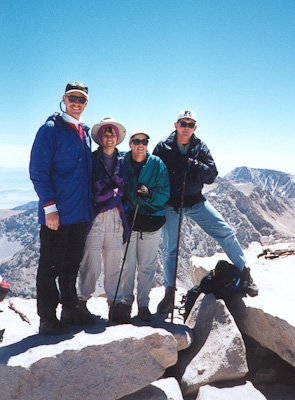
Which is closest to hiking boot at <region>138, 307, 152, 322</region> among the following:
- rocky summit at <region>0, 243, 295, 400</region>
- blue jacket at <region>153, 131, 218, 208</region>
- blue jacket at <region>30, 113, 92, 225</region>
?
rocky summit at <region>0, 243, 295, 400</region>

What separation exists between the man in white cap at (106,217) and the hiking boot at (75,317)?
0.23 ft

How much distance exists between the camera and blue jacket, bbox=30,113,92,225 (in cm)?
498

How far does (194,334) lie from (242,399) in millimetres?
1471

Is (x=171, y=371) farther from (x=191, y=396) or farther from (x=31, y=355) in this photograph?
(x=31, y=355)

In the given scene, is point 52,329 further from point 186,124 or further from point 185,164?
point 186,124

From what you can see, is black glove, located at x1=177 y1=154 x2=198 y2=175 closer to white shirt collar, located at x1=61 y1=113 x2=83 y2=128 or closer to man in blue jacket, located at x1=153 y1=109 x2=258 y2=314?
man in blue jacket, located at x1=153 y1=109 x2=258 y2=314

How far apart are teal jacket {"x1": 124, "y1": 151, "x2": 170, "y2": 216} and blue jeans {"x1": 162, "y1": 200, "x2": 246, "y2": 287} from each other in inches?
31.6

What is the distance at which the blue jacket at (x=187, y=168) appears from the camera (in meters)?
6.79

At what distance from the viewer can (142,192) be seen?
19.3 ft

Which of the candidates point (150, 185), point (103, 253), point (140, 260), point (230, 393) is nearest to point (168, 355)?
point (230, 393)

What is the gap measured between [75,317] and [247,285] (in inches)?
146

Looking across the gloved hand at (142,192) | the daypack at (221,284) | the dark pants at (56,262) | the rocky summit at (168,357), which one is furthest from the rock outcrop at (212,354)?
the gloved hand at (142,192)

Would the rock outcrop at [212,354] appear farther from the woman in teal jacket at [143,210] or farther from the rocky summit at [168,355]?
the woman in teal jacket at [143,210]

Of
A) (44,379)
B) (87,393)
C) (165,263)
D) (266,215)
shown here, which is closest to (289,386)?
(165,263)
